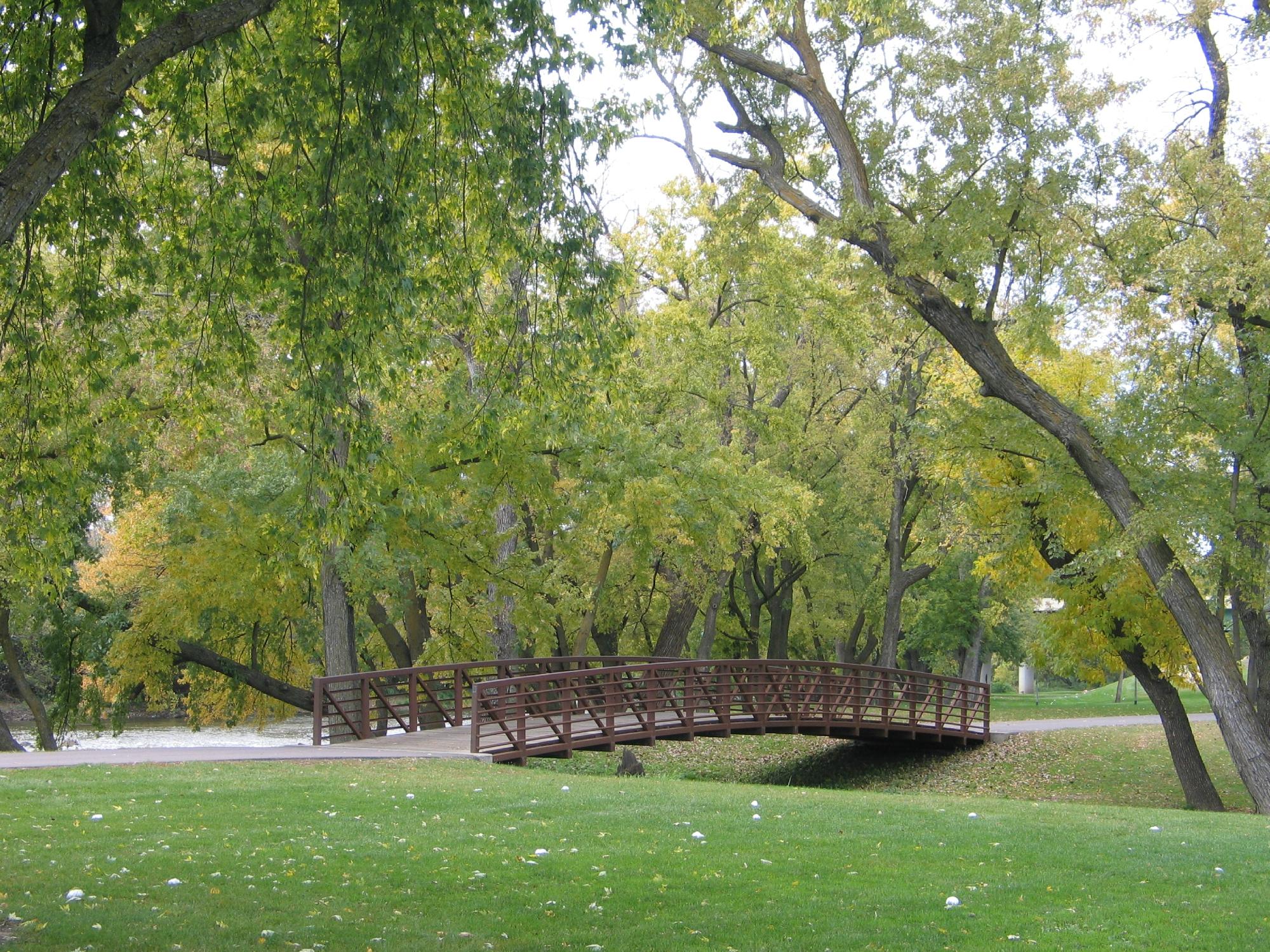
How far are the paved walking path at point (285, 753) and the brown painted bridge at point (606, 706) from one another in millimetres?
96

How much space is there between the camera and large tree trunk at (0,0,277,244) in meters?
5.26

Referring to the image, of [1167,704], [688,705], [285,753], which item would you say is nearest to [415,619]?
[688,705]

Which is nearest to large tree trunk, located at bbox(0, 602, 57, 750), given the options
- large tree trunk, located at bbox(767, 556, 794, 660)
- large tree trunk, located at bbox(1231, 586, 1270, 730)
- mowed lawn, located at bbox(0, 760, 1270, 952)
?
mowed lawn, located at bbox(0, 760, 1270, 952)

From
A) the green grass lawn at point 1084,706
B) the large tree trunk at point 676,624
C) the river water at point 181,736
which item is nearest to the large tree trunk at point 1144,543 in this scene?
the large tree trunk at point 676,624

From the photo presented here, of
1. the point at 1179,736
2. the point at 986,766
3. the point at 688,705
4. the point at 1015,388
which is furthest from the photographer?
the point at 986,766

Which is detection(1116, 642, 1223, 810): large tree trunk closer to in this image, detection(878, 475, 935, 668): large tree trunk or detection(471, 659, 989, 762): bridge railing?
detection(471, 659, 989, 762): bridge railing

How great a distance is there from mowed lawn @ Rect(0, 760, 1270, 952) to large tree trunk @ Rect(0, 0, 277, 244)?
12.1 ft

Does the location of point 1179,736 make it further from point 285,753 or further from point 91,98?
point 91,98

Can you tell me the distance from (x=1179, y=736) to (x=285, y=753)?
14.6m

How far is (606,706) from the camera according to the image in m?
18.7

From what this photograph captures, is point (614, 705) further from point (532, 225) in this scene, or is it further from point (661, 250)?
point (532, 225)

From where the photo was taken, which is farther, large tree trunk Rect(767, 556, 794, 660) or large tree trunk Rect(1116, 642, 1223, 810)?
large tree trunk Rect(767, 556, 794, 660)

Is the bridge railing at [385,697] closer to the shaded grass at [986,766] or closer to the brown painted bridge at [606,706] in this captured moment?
the brown painted bridge at [606,706]

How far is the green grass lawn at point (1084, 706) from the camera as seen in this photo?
120 ft
